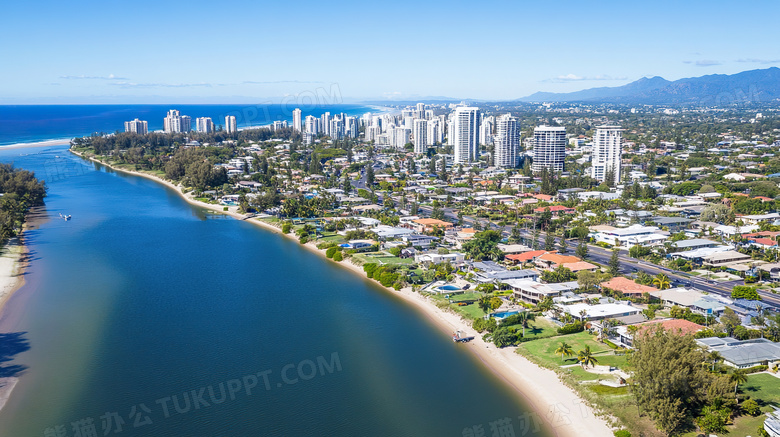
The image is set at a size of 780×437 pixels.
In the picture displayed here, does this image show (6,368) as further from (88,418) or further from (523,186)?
(523,186)

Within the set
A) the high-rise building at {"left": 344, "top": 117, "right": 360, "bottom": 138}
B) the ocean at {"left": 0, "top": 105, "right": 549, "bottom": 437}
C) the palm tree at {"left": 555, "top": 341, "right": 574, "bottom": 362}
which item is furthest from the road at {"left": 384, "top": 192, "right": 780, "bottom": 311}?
the high-rise building at {"left": 344, "top": 117, "right": 360, "bottom": 138}

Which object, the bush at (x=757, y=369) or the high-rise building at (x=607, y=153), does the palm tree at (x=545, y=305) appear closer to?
the bush at (x=757, y=369)

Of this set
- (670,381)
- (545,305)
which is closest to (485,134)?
(545,305)

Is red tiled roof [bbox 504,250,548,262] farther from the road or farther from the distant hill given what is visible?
the distant hill

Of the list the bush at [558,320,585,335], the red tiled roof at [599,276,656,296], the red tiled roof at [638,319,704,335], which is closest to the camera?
the red tiled roof at [638,319,704,335]

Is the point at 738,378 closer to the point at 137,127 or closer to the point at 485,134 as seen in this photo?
the point at 485,134

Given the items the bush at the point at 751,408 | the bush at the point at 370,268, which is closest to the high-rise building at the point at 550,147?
the bush at the point at 370,268

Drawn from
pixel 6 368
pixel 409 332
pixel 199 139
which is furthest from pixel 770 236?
pixel 199 139
